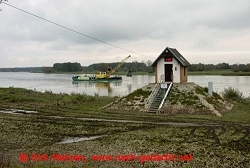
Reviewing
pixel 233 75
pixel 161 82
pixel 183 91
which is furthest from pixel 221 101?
pixel 233 75

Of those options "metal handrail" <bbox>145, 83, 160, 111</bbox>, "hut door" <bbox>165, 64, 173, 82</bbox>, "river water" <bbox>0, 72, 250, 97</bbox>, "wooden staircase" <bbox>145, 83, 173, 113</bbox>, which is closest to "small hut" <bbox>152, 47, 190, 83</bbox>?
"hut door" <bbox>165, 64, 173, 82</bbox>

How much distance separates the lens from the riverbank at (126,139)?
310 inches

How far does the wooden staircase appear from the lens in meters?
17.8

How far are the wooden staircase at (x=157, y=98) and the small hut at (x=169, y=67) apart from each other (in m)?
0.92

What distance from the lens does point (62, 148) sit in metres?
9.58

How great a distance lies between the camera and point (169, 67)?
69.1 feet

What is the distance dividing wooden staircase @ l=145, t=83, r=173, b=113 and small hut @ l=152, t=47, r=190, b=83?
0.92 meters

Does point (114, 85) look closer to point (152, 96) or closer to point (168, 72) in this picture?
point (168, 72)

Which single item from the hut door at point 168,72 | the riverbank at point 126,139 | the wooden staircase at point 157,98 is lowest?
the riverbank at point 126,139

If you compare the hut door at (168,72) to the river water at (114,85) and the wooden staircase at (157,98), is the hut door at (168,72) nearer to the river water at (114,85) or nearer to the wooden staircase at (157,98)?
the wooden staircase at (157,98)

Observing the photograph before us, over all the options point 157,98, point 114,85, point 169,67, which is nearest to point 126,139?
point 157,98

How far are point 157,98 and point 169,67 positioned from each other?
336cm

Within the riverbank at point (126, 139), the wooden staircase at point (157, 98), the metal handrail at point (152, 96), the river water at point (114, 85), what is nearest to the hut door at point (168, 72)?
the wooden staircase at point (157, 98)

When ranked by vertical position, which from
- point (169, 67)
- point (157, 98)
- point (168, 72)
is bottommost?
point (157, 98)
